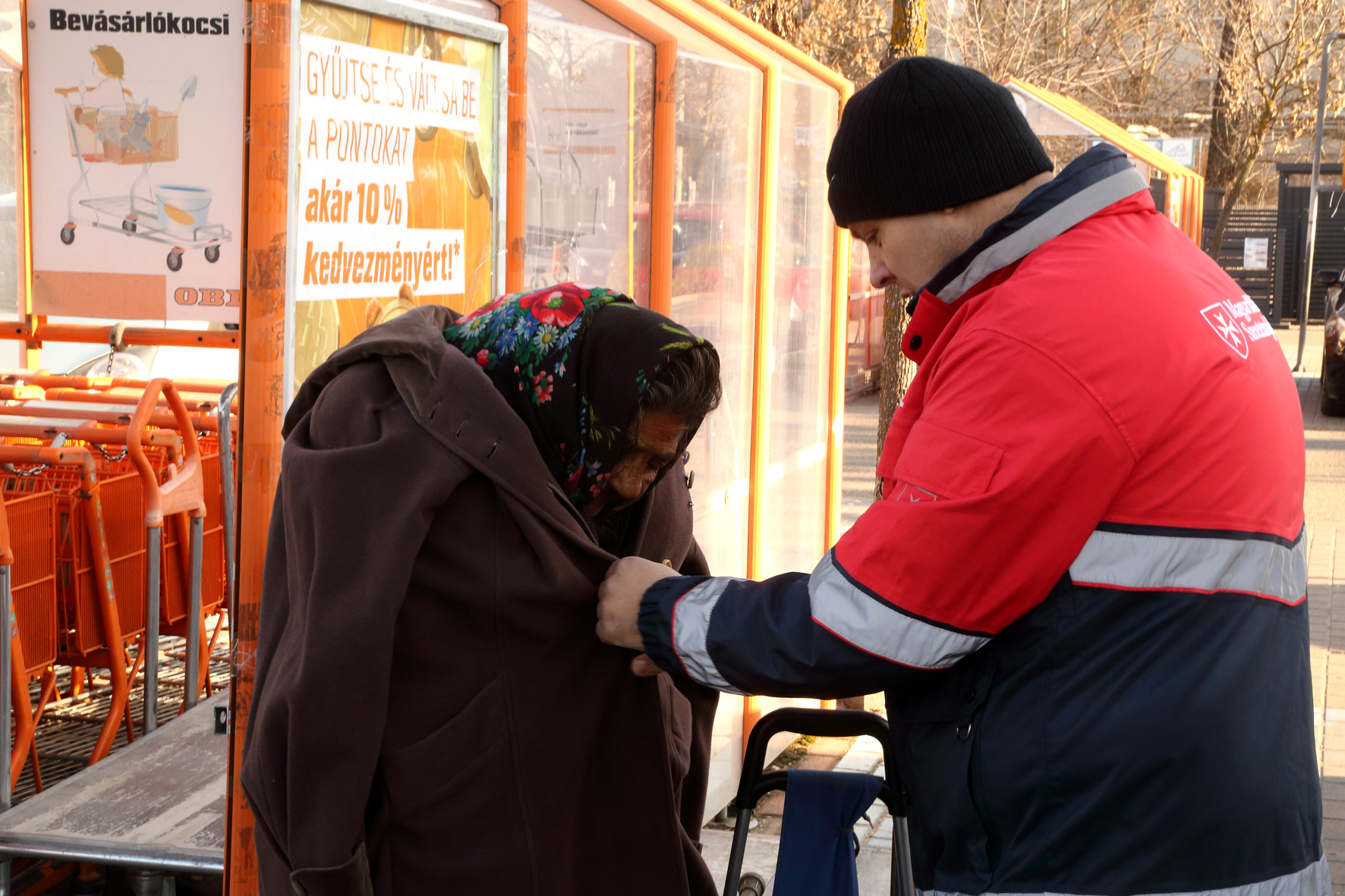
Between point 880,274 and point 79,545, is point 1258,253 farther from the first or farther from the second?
point 880,274

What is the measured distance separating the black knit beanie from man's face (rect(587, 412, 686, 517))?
17.0 inches

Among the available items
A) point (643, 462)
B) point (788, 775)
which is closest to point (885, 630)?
point (643, 462)

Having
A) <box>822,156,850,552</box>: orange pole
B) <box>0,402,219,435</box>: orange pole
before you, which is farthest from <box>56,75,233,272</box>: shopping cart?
<box>822,156,850,552</box>: orange pole

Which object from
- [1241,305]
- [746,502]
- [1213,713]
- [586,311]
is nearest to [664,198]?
[746,502]

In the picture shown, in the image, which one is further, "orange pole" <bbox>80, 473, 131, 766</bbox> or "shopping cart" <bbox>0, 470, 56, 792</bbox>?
"orange pole" <bbox>80, 473, 131, 766</bbox>

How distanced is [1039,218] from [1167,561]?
0.49m

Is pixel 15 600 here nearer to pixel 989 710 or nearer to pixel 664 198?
pixel 664 198

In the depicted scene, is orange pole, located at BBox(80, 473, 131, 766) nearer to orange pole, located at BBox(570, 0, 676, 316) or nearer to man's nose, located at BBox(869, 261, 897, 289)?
orange pole, located at BBox(570, 0, 676, 316)

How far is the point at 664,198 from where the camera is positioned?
388cm

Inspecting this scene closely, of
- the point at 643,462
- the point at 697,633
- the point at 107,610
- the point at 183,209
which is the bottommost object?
the point at 107,610

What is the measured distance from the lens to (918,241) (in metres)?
1.94

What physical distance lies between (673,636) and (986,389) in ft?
1.91

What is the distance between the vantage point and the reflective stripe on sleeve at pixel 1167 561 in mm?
1708

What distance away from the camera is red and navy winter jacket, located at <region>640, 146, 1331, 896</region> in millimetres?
1670
